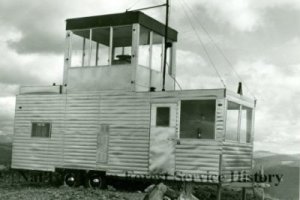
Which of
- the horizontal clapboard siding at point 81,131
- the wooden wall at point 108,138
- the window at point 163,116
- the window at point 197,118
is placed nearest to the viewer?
the wooden wall at point 108,138

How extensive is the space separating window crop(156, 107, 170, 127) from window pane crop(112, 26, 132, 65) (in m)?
2.85

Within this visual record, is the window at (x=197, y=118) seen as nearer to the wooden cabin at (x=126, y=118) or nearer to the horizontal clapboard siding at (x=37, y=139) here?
the wooden cabin at (x=126, y=118)

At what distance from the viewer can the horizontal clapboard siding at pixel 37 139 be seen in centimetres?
1772

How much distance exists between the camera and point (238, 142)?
1588 centimetres

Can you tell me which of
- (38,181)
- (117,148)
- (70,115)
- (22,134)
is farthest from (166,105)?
(38,181)

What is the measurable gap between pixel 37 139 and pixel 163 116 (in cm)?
548

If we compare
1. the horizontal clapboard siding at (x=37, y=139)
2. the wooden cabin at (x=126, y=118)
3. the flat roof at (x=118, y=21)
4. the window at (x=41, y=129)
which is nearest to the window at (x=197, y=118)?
the wooden cabin at (x=126, y=118)

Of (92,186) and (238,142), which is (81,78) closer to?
(92,186)

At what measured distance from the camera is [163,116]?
15.6 meters

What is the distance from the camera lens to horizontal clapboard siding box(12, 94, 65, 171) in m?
17.7

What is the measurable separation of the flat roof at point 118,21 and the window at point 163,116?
3345 millimetres

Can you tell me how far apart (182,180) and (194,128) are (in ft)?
5.57

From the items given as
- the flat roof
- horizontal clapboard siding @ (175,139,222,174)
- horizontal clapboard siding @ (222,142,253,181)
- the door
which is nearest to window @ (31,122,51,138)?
the flat roof

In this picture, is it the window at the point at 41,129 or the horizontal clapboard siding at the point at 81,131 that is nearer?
the horizontal clapboard siding at the point at 81,131
